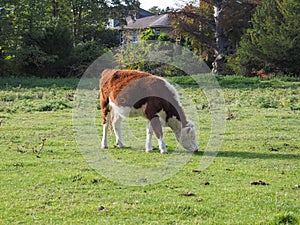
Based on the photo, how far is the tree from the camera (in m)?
42.2

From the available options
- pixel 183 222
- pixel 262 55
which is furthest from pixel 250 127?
pixel 262 55

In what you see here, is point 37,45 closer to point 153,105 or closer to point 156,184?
point 153,105

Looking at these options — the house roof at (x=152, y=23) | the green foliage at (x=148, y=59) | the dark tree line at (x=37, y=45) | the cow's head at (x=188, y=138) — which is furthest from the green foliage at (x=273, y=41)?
the house roof at (x=152, y=23)

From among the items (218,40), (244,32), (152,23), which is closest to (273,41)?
(244,32)

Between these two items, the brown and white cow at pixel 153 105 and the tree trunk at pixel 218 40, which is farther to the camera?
the tree trunk at pixel 218 40

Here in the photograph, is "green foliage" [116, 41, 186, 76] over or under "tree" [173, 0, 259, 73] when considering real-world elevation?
under

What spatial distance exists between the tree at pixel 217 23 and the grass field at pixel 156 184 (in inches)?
1073

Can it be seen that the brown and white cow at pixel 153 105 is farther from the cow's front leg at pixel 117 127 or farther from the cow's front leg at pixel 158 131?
the cow's front leg at pixel 117 127

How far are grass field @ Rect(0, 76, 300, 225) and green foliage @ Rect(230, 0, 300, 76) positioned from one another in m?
20.9

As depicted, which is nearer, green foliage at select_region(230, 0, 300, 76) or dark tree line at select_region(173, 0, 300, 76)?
green foliage at select_region(230, 0, 300, 76)

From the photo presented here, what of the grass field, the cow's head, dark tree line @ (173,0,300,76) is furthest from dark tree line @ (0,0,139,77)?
the cow's head

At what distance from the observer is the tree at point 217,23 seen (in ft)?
139

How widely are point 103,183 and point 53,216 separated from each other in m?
1.86

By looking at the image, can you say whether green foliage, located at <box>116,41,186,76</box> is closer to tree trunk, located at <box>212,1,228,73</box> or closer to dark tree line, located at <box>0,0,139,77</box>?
tree trunk, located at <box>212,1,228,73</box>
